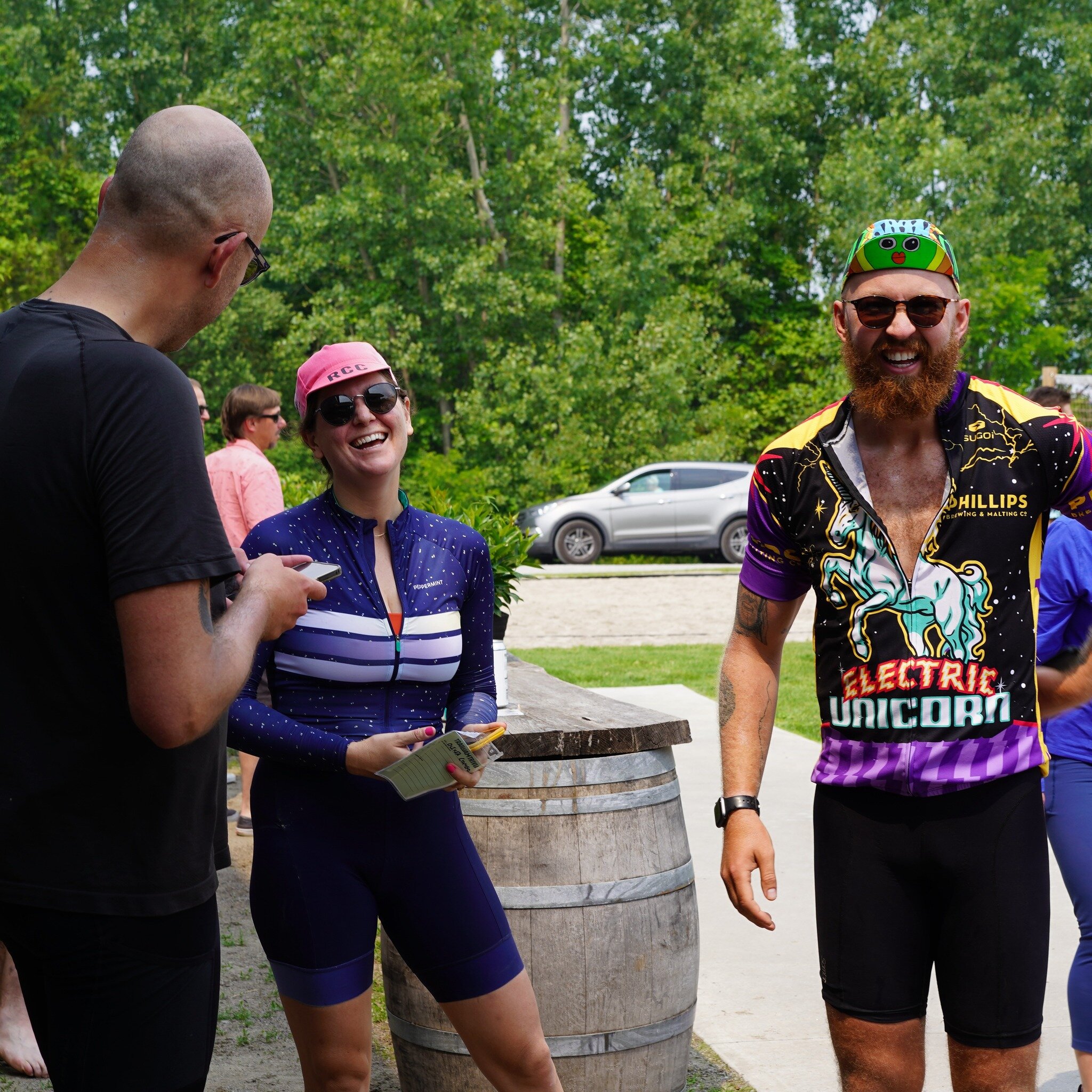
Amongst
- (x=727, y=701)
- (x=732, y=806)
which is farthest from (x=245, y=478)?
(x=732, y=806)

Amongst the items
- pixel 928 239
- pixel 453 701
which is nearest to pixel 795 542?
pixel 928 239

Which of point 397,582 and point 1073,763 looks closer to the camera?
point 397,582

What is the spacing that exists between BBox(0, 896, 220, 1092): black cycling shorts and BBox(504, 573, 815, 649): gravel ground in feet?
33.5

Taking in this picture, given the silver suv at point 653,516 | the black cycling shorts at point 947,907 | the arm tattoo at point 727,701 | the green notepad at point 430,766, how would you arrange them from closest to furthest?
the black cycling shorts at point 947,907
the green notepad at point 430,766
the arm tattoo at point 727,701
the silver suv at point 653,516

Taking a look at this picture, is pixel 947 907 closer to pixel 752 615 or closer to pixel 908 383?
pixel 752 615

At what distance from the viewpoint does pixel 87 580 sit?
1665mm

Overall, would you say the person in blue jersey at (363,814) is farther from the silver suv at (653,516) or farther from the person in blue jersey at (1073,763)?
the silver suv at (653,516)

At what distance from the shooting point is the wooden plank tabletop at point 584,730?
3135mm

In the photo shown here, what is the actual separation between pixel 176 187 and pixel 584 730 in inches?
69.9

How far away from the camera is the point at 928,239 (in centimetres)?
256

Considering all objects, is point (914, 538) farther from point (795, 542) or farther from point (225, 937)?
point (225, 937)

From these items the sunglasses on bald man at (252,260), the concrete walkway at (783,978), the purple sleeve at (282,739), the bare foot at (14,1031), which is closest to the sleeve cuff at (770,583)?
the purple sleeve at (282,739)

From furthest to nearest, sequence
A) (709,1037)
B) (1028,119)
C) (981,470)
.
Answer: (1028,119), (709,1037), (981,470)

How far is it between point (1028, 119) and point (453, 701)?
37.1 m
